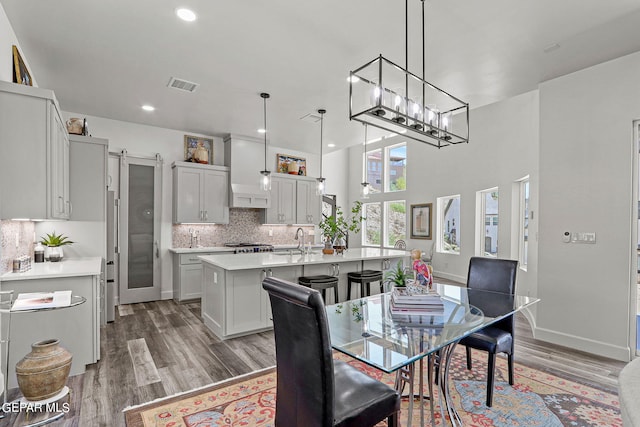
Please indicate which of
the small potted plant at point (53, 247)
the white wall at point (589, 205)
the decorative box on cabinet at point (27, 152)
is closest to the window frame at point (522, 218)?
the white wall at point (589, 205)

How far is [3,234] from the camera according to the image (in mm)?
2648

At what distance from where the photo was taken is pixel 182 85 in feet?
13.0

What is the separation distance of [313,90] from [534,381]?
3.75 metres

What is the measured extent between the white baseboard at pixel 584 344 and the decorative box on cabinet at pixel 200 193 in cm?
512

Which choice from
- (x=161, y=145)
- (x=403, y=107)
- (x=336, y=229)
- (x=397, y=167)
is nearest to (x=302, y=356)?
(x=403, y=107)

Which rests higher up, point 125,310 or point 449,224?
point 449,224

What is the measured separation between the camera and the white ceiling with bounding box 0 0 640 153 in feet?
8.36

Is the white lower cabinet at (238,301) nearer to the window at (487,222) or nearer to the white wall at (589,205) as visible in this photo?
the white wall at (589,205)

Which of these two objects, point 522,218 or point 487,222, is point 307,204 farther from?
point 522,218

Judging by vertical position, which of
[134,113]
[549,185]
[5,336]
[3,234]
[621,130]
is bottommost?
[5,336]

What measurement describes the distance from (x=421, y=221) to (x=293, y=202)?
342 centimetres

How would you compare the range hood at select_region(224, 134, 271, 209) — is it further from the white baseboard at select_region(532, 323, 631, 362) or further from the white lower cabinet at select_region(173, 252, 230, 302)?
the white baseboard at select_region(532, 323, 631, 362)

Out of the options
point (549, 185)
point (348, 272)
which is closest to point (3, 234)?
point (348, 272)

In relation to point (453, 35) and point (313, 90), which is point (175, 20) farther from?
point (453, 35)
